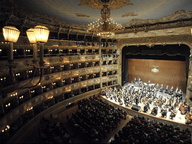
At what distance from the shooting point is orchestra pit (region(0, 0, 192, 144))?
7.88 metres

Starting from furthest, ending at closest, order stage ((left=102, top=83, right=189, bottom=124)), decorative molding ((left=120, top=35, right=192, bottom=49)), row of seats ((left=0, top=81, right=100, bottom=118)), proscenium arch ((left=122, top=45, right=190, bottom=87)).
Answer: proscenium arch ((left=122, top=45, right=190, bottom=87)) → decorative molding ((left=120, top=35, right=192, bottom=49)) → stage ((left=102, top=83, right=189, bottom=124)) → row of seats ((left=0, top=81, right=100, bottom=118))

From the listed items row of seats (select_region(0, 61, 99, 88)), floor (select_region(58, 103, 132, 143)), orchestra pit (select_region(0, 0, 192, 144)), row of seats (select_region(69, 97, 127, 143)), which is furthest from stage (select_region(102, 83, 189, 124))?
row of seats (select_region(0, 61, 99, 88))

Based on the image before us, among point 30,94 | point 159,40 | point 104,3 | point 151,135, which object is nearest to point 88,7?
point 104,3

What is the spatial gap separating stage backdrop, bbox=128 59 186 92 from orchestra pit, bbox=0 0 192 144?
13 centimetres

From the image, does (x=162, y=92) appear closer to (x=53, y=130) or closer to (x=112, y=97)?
(x=112, y=97)

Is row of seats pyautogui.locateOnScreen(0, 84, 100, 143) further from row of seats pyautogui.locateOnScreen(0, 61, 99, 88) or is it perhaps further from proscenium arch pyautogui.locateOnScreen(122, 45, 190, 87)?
proscenium arch pyautogui.locateOnScreen(122, 45, 190, 87)

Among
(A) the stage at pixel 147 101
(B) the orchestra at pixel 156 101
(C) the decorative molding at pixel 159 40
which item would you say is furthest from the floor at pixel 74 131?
(C) the decorative molding at pixel 159 40

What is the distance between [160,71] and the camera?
2059 centimetres

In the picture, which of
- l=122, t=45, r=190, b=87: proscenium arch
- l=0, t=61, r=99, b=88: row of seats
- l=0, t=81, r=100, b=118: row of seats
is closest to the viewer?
l=0, t=81, r=100, b=118: row of seats

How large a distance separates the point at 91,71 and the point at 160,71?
37.4ft

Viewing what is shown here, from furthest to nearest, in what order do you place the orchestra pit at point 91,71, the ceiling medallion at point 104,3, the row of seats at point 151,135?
1. the row of seats at point 151,135
2. the orchestra pit at point 91,71
3. the ceiling medallion at point 104,3

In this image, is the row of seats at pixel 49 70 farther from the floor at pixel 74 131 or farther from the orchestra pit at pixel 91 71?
the floor at pixel 74 131

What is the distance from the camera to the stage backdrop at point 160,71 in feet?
60.9

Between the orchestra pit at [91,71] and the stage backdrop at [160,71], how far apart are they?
0.44ft
